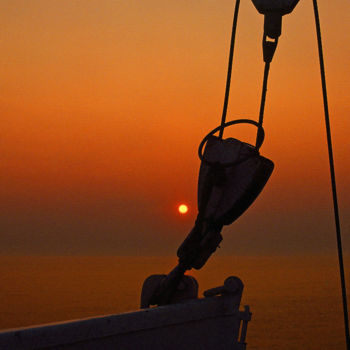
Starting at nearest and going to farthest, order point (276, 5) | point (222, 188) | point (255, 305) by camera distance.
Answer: point (222, 188), point (276, 5), point (255, 305)

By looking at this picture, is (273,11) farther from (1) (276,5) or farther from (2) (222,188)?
(2) (222,188)

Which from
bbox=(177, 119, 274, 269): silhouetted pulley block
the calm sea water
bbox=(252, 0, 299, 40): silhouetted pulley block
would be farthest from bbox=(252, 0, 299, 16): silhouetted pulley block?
the calm sea water

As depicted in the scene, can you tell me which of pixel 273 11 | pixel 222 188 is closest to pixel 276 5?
pixel 273 11

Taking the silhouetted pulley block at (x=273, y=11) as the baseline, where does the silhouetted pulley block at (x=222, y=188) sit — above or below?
below

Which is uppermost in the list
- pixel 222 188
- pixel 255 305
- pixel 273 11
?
pixel 255 305

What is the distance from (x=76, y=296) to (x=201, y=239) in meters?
111

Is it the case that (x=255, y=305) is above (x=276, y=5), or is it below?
above

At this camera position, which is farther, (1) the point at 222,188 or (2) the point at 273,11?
(2) the point at 273,11

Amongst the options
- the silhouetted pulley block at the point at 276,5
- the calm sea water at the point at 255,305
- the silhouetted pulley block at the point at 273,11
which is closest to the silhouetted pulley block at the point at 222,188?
the silhouetted pulley block at the point at 273,11

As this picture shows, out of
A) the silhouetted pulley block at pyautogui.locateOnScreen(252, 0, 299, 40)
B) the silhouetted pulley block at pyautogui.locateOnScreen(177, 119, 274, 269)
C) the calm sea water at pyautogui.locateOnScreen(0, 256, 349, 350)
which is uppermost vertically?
the calm sea water at pyautogui.locateOnScreen(0, 256, 349, 350)

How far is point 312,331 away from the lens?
8375 centimetres

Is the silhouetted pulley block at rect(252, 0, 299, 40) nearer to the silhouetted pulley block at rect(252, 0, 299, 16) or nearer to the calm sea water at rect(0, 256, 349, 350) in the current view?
the silhouetted pulley block at rect(252, 0, 299, 16)

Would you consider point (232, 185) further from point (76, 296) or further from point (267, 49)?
point (76, 296)

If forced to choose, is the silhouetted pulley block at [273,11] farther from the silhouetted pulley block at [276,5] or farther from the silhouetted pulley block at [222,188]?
the silhouetted pulley block at [222,188]
